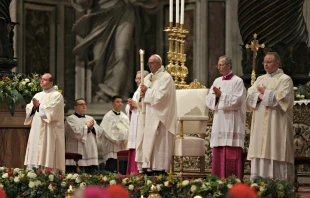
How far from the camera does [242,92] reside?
27.3 feet

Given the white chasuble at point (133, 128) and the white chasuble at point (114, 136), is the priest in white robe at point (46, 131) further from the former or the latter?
the white chasuble at point (114, 136)

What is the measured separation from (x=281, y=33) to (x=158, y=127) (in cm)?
308

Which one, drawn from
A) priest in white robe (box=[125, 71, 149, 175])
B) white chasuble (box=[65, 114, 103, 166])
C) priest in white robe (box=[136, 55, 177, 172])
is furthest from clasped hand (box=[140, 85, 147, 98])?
white chasuble (box=[65, 114, 103, 166])

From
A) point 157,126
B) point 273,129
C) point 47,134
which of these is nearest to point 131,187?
point 273,129

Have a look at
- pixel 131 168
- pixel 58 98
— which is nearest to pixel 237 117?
pixel 131 168

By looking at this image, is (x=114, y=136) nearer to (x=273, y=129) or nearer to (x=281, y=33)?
(x=281, y=33)

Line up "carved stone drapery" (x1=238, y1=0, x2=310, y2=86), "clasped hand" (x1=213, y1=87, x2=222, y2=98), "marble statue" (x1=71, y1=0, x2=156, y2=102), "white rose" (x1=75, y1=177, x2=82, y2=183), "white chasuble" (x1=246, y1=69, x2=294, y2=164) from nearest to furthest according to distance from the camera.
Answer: "white rose" (x1=75, y1=177, x2=82, y2=183) → "white chasuble" (x1=246, y1=69, x2=294, y2=164) → "clasped hand" (x1=213, y1=87, x2=222, y2=98) → "carved stone drapery" (x1=238, y1=0, x2=310, y2=86) → "marble statue" (x1=71, y1=0, x2=156, y2=102)

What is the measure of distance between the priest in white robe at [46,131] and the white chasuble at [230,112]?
2340mm

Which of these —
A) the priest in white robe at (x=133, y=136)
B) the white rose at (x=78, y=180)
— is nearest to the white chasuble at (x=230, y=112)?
the priest in white robe at (x=133, y=136)

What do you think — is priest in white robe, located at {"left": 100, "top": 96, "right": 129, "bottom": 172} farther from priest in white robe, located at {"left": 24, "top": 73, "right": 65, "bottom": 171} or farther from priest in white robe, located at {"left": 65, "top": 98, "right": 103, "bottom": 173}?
priest in white robe, located at {"left": 24, "top": 73, "right": 65, "bottom": 171}

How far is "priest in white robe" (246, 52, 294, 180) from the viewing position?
768 cm

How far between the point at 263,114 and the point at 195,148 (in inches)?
64.5

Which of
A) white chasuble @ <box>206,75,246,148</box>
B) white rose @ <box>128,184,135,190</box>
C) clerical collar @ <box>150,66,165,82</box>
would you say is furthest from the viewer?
clerical collar @ <box>150,66,165,82</box>

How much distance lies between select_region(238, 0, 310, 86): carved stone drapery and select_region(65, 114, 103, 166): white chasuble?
2.64 meters
